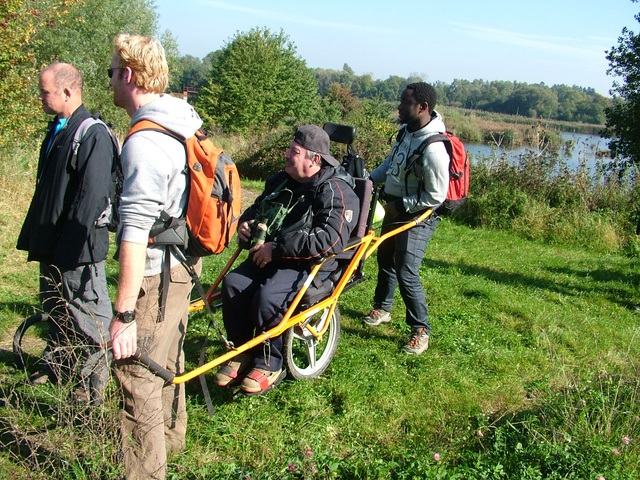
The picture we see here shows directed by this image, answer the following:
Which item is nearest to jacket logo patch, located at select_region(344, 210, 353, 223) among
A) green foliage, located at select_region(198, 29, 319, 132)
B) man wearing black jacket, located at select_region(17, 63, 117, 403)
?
man wearing black jacket, located at select_region(17, 63, 117, 403)

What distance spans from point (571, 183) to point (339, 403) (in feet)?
27.6

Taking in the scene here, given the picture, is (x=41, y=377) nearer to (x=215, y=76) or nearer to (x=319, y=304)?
(x=319, y=304)

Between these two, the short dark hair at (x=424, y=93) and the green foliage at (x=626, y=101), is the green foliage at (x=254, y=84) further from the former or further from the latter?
the short dark hair at (x=424, y=93)

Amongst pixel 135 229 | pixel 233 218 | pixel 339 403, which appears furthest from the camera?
pixel 339 403

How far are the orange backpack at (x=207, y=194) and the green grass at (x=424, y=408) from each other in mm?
846

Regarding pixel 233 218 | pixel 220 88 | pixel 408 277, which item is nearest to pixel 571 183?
pixel 408 277

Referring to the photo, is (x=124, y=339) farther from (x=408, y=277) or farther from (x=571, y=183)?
(x=571, y=183)

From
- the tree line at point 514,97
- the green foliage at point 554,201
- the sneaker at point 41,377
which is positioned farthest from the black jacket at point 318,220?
the green foliage at point 554,201

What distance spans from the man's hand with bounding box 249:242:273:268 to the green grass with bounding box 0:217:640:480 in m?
1.00

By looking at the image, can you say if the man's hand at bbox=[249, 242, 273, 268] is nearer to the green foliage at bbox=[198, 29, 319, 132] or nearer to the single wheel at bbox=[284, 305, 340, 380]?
the single wheel at bbox=[284, 305, 340, 380]

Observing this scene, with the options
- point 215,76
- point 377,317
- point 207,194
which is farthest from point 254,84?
point 207,194

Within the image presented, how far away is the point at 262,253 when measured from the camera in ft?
12.8

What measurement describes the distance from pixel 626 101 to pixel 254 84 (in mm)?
32199

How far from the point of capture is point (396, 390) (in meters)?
4.36
